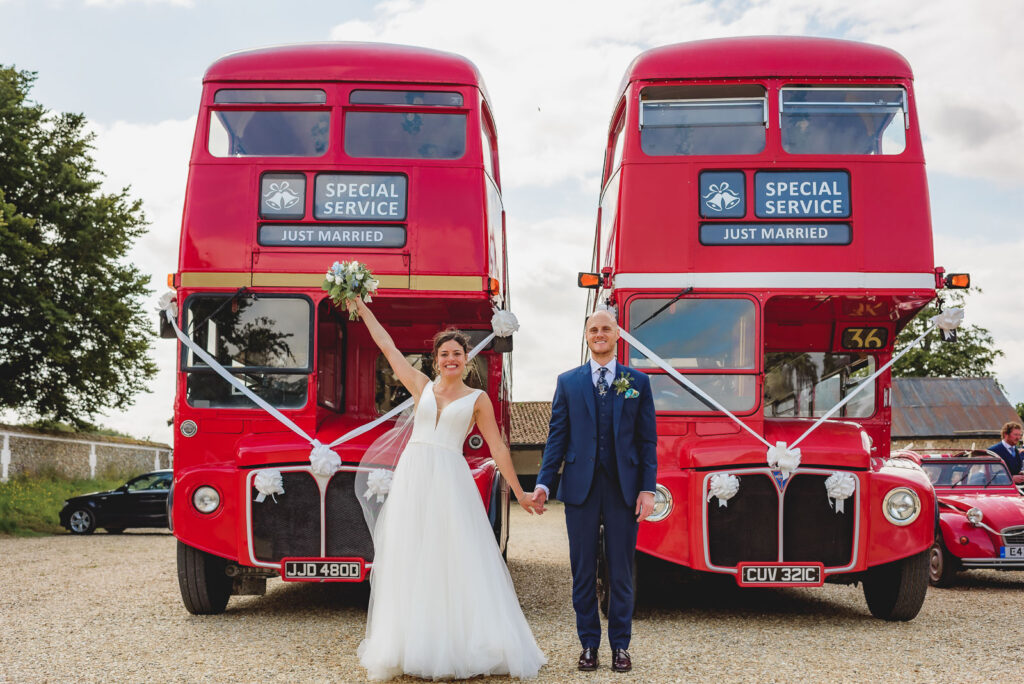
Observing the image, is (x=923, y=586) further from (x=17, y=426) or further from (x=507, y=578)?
(x=17, y=426)

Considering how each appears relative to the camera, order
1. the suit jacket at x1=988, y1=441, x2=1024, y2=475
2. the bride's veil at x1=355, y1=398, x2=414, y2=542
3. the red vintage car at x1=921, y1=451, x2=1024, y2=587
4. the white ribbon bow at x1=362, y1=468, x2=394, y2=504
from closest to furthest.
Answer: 1. the bride's veil at x1=355, y1=398, x2=414, y2=542
2. the white ribbon bow at x1=362, y1=468, x2=394, y2=504
3. the red vintage car at x1=921, y1=451, x2=1024, y2=587
4. the suit jacket at x1=988, y1=441, x2=1024, y2=475

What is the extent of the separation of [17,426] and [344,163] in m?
20.8

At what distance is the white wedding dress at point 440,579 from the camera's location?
5.46 meters

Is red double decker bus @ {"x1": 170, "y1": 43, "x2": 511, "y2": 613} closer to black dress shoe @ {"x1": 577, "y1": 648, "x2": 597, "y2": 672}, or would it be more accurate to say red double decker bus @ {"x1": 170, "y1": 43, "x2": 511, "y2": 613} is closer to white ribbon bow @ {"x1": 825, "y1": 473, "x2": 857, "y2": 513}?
black dress shoe @ {"x1": 577, "y1": 648, "x2": 597, "y2": 672}

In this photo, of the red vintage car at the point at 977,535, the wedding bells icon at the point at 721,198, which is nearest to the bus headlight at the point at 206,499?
the wedding bells icon at the point at 721,198

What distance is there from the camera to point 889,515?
7.55m

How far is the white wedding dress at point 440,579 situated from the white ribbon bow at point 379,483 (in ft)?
3.74

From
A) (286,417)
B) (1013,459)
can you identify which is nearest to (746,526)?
(286,417)

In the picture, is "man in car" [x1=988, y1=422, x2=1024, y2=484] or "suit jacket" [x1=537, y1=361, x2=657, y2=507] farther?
"man in car" [x1=988, y1=422, x2=1024, y2=484]

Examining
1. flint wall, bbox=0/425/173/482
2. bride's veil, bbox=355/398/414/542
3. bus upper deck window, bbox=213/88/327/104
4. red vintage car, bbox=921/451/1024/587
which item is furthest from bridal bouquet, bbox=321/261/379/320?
flint wall, bbox=0/425/173/482

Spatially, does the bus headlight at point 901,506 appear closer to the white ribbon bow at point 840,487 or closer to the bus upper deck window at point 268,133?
the white ribbon bow at point 840,487

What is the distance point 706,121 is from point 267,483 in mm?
4486

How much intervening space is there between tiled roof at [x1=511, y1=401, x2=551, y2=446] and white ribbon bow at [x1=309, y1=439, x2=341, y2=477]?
35.5 metres

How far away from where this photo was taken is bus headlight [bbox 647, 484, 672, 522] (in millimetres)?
7562
